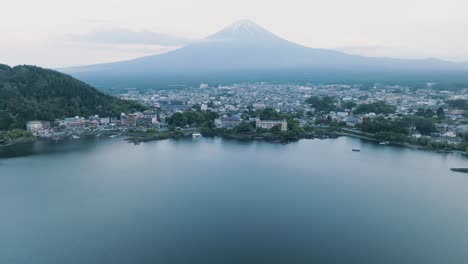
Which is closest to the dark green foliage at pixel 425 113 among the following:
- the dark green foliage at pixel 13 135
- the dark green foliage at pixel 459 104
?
the dark green foliage at pixel 459 104

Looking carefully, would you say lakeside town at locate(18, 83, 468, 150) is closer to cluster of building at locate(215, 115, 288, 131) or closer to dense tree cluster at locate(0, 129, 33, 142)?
cluster of building at locate(215, 115, 288, 131)

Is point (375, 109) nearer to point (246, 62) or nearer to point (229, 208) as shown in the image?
point (229, 208)

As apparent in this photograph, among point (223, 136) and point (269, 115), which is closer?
Answer: point (223, 136)

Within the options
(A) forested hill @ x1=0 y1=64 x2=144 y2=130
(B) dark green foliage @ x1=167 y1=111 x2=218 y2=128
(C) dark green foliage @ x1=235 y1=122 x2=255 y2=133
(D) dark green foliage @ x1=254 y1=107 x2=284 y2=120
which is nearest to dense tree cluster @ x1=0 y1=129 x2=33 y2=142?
(A) forested hill @ x1=0 y1=64 x2=144 y2=130

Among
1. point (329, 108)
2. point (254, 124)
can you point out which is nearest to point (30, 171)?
point (254, 124)

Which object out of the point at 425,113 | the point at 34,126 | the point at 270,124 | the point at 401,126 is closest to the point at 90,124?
the point at 34,126

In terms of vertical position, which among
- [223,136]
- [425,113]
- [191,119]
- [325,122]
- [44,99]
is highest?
[44,99]
